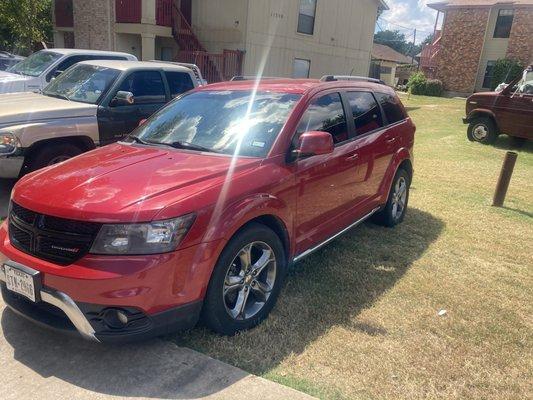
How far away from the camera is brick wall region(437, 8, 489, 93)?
30.5 m

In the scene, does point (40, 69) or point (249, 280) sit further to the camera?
point (40, 69)

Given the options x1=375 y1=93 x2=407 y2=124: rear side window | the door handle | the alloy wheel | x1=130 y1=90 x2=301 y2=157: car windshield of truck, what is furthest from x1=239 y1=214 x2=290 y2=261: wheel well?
x1=375 y1=93 x2=407 y2=124: rear side window

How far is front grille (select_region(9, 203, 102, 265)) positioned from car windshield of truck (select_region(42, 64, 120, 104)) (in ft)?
13.2

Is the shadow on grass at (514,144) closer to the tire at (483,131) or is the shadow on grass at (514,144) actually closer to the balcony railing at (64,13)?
the tire at (483,131)

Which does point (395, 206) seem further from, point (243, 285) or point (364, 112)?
point (243, 285)

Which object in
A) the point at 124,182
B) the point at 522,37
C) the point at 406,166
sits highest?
the point at 522,37

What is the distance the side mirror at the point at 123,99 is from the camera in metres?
6.46

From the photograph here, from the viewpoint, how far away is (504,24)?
2992cm

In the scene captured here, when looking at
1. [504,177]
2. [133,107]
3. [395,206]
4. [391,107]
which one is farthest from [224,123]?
[504,177]

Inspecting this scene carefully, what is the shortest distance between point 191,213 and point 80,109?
163 inches

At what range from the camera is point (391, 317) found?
372 cm

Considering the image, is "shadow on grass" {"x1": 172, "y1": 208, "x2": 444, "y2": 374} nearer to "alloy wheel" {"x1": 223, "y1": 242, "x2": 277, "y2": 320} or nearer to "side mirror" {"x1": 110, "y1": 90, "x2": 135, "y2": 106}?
"alloy wheel" {"x1": 223, "y1": 242, "x2": 277, "y2": 320}

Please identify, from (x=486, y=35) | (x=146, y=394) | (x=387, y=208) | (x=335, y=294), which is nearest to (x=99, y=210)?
(x=146, y=394)

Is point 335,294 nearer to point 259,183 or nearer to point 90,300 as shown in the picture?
point 259,183
